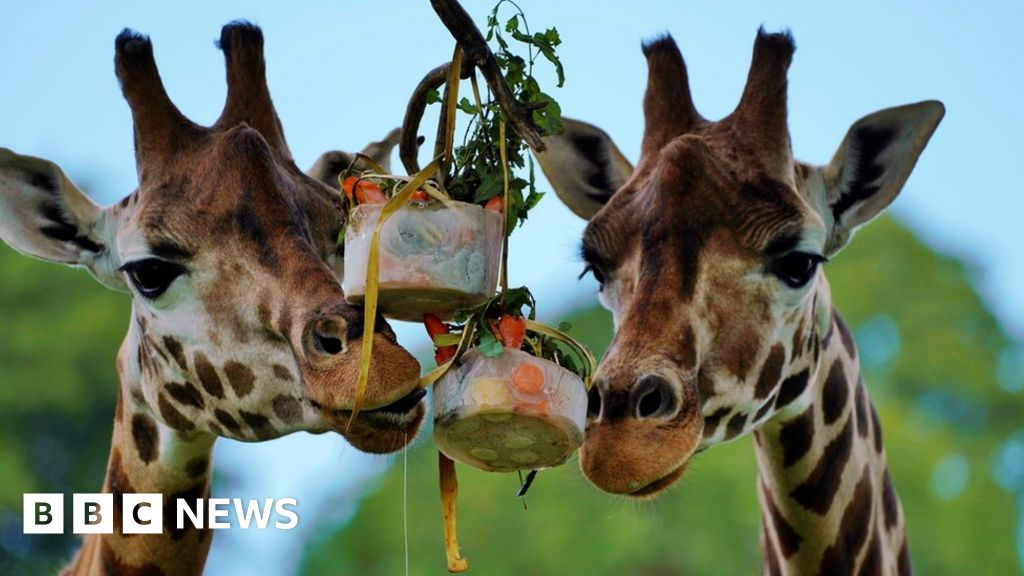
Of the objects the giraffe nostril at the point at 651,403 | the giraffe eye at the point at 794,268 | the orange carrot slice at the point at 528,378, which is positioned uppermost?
the giraffe eye at the point at 794,268

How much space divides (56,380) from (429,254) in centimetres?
2681

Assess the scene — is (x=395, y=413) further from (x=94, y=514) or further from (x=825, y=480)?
(x=825, y=480)

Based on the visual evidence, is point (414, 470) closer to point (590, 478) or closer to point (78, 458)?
point (78, 458)

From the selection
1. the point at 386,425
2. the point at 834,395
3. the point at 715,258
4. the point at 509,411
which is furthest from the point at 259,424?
the point at 834,395

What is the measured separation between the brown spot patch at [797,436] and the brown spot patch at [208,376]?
8.05 ft

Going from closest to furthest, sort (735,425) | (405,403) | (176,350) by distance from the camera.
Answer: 1. (405,403)
2. (176,350)
3. (735,425)

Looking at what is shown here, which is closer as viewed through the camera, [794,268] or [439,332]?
[439,332]

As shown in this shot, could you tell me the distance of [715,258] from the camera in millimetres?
7148

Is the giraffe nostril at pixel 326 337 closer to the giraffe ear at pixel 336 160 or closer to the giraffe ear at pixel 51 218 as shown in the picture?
the giraffe ear at pixel 51 218

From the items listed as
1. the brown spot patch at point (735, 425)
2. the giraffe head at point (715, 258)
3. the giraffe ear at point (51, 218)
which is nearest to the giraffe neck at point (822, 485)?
the giraffe head at point (715, 258)

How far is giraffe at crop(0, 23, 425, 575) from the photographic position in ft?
20.7

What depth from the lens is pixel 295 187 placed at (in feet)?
→ 23.4

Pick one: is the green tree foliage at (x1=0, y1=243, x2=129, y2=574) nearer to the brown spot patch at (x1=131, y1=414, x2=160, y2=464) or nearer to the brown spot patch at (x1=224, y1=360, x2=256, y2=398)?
the brown spot patch at (x1=131, y1=414, x2=160, y2=464)

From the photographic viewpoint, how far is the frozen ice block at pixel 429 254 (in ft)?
19.4
